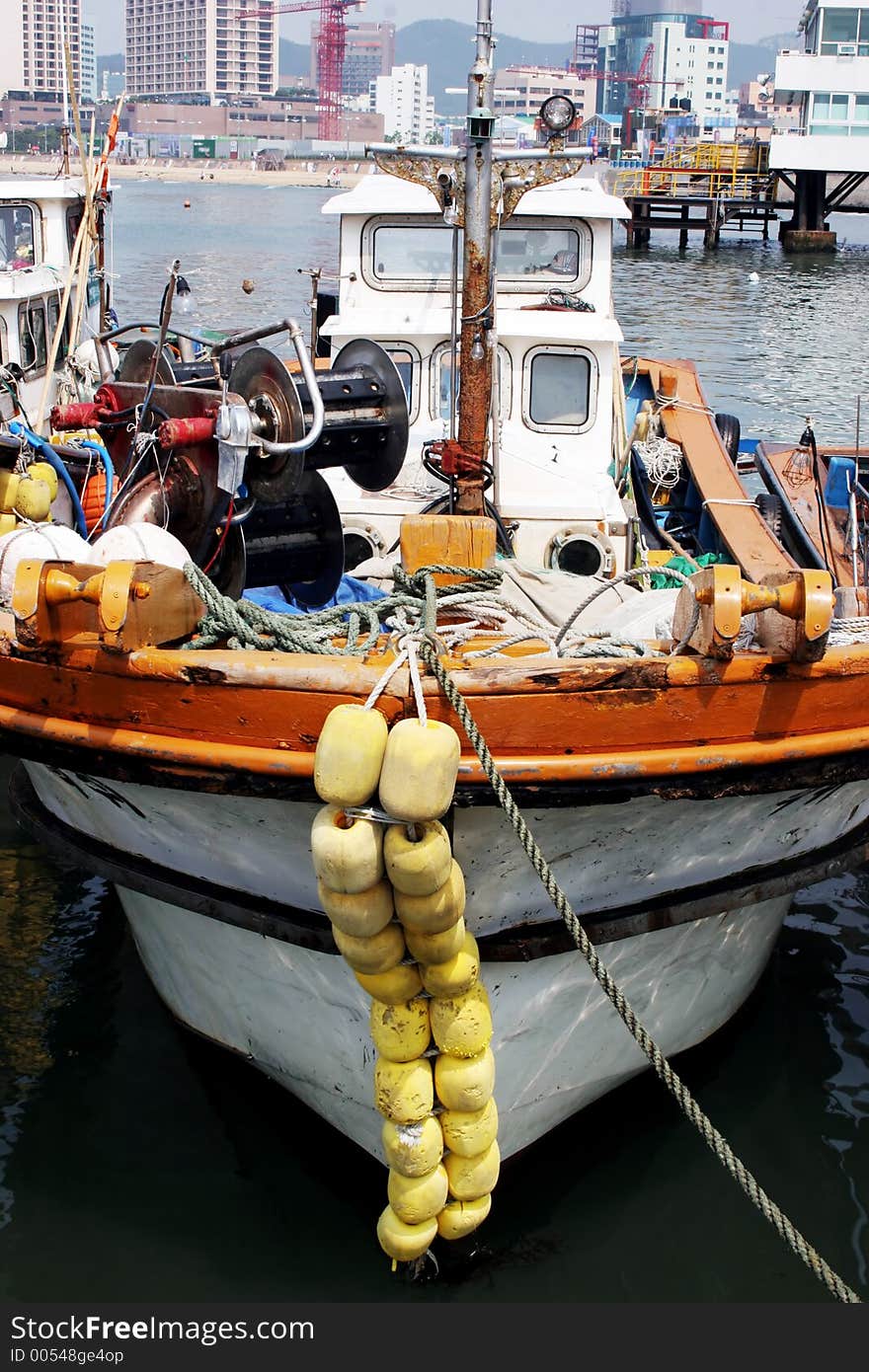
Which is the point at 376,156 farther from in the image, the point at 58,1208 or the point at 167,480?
the point at 58,1208

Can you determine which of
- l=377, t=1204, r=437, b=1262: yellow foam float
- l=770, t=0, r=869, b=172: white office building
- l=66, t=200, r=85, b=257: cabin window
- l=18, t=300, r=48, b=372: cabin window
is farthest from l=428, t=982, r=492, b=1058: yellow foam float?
l=770, t=0, r=869, b=172: white office building

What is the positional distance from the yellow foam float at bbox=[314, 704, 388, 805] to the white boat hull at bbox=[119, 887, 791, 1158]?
1.03 m

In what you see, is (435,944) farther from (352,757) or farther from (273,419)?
(273,419)

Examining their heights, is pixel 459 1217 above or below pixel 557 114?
below

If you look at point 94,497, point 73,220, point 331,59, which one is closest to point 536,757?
point 94,497

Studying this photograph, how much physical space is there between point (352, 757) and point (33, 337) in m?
11.9

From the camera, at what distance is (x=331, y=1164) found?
4.77m

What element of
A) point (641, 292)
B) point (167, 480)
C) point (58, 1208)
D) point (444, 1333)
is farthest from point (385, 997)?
point (641, 292)

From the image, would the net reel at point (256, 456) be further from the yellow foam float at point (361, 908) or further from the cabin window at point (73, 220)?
the cabin window at point (73, 220)

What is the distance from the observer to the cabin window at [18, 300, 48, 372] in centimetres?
1359

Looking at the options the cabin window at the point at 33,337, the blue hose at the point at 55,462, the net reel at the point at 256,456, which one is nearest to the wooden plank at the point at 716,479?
the net reel at the point at 256,456

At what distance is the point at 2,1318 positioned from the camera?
13.6 feet

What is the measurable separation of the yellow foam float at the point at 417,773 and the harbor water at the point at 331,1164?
73.3 inches

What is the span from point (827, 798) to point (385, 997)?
159 cm
